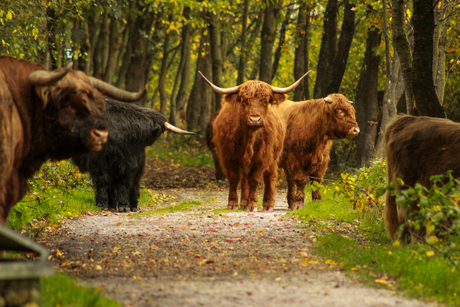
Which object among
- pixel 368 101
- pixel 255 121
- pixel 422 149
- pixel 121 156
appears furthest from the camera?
pixel 368 101

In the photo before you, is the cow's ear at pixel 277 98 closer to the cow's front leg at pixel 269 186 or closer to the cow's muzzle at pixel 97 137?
the cow's front leg at pixel 269 186

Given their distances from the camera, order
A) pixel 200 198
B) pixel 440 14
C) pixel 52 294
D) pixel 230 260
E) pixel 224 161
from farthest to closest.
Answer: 1. pixel 200 198
2. pixel 224 161
3. pixel 440 14
4. pixel 230 260
5. pixel 52 294

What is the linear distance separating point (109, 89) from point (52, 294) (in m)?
1.99

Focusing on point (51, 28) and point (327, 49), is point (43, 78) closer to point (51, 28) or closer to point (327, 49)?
point (51, 28)

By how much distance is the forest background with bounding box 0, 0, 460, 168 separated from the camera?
782cm

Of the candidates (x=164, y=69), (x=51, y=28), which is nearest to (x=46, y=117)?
(x=51, y=28)

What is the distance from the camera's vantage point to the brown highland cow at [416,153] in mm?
5562

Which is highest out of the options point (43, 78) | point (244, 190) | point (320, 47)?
point (320, 47)

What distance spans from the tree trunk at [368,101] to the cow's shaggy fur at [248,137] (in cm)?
636

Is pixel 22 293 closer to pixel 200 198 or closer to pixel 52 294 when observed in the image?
pixel 52 294

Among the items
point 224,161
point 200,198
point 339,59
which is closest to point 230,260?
point 224,161

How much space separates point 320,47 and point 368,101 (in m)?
3.98

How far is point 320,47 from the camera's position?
19734 mm

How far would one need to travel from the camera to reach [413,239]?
5793 mm
